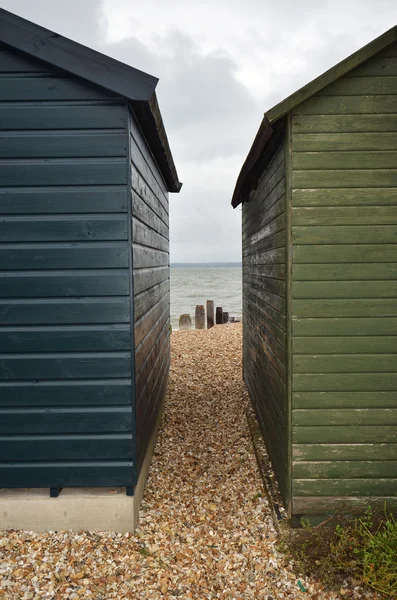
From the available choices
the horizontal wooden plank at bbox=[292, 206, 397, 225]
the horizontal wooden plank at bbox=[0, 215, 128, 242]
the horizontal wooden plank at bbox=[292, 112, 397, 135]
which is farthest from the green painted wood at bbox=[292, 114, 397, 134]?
the horizontal wooden plank at bbox=[0, 215, 128, 242]

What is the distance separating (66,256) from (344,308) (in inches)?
94.4

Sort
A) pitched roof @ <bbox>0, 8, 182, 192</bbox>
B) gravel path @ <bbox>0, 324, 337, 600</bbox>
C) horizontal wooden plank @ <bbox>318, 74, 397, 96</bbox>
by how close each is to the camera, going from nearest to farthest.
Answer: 1. gravel path @ <bbox>0, 324, 337, 600</bbox>
2. pitched roof @ <bbox>0, 8, 182, 192</bbox>
3. horizontal wooden plank @ <bbox>318, 74, 397, 96</bbox>

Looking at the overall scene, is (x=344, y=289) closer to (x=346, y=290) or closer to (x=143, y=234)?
(x=346, y=290)

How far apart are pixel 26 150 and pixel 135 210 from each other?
1.02 meters

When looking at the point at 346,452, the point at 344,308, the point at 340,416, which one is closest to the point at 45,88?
the point at 344,308

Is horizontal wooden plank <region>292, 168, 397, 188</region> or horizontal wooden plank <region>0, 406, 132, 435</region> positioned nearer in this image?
horizontal wooden plank <region>292, 168, 397, 188</region>

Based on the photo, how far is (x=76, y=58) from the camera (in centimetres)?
334

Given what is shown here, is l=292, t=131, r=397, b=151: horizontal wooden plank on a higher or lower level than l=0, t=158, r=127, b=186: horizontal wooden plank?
higher

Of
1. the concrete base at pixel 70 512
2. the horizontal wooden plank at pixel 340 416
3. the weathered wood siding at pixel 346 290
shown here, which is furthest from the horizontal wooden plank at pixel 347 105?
the concrete base at pixel 70 512

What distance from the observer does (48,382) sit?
3.62 metres

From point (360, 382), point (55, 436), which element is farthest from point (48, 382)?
point (360, 382)

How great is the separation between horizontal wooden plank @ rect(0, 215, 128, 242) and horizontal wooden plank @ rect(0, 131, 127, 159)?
518mm

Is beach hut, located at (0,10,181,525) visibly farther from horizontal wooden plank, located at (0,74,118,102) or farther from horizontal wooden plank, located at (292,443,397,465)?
Answer: horizontal wooden plank, located at (292,443,397,465)

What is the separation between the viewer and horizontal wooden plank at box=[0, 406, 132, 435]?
362 cm
